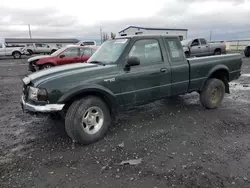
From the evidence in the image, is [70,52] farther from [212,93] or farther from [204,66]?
[212,93]

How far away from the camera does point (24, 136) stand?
4.14 m

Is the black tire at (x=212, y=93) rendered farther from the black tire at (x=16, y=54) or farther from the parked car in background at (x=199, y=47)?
the black tire at (x=16, y=54)

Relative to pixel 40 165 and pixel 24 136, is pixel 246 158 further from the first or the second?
pixel 24 136

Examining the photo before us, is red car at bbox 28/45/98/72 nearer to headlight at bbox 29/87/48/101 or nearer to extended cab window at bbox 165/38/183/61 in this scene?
extended cab window at bbox 165/38/183/61

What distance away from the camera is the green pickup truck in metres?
3.47

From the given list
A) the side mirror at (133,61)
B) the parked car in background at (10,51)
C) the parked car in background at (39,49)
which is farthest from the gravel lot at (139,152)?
the parked car in background at (39,49)

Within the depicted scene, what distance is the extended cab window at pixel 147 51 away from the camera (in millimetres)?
4277

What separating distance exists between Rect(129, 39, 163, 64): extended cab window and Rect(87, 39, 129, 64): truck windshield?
0.23m

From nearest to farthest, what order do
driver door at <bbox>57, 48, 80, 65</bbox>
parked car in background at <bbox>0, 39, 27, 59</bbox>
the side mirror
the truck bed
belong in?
1. the side mirror
2. the truck bed
3. driver door at <bbox>57, 48, 80, 65</bbox>
4. parked car in background at <bbox>0, 39, 27, 59</bbox>

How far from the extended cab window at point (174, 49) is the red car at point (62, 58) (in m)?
7.08

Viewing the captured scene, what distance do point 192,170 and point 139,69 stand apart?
2.07 m

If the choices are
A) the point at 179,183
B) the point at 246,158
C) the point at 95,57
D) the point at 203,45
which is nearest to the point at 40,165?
the point at 179,183

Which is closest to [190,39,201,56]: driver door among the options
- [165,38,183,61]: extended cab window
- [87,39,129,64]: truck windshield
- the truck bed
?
the truck bed

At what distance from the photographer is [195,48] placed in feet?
53.0
